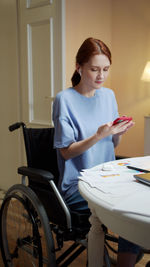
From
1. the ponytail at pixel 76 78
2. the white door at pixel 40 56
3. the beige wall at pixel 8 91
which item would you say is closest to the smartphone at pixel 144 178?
the ponytail at pixel 76 78

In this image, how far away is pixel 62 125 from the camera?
1.35 m

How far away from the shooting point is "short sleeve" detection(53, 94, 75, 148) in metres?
1.34

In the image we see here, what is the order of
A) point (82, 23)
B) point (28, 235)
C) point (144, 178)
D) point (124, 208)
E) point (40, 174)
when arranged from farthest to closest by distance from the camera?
point (82, 23) < point (28, 235) < point (40, 174) < point (144, 178) < point (124, 208)

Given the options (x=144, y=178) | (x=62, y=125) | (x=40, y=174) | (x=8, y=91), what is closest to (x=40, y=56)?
(x=8, y=91)

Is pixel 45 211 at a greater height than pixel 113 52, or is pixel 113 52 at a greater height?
pixel 113 52

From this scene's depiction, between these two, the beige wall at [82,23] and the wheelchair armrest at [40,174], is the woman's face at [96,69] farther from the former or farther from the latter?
the beige wall at [82,23]

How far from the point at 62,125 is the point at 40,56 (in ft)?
4.59

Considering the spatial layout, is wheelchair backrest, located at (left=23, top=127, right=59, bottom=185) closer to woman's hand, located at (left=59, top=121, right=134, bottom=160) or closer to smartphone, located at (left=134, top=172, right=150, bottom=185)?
woman's hand, located at (left=59, top=121, right=134, bottom=160)

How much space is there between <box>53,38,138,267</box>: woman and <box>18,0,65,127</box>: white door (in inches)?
38.3

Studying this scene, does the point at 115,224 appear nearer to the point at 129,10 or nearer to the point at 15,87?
the point at 15,87

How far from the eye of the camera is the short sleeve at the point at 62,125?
134 cm

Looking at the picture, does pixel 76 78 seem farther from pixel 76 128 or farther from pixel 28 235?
pixel 28 235

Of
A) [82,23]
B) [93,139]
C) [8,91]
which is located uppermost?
[82,23]

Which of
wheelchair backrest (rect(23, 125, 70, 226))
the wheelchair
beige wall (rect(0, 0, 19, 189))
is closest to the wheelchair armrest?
the wheelchair
